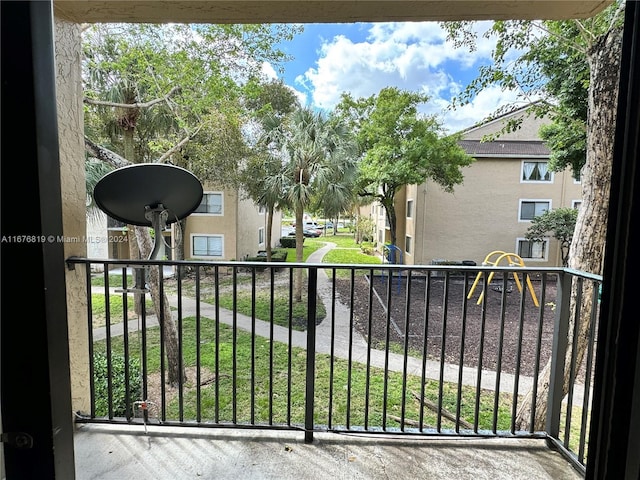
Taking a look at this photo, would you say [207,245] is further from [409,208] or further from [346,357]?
[409,208]

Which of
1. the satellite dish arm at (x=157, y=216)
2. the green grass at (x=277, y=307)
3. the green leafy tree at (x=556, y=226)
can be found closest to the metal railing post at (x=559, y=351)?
the satellite dish arm at (x=157, y=216)

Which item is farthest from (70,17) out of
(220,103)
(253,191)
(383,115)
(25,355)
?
(383,115)

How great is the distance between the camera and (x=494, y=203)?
11.4m

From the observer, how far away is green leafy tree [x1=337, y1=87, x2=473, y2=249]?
361 inches

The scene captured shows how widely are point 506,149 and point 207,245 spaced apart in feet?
35.1

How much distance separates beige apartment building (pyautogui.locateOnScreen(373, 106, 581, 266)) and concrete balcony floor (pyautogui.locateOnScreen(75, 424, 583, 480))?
34.6 feet

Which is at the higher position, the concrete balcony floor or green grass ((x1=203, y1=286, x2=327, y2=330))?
the concrete balcony floor

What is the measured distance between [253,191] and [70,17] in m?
6.62

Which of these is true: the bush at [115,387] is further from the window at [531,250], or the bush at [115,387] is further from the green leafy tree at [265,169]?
the window at [531,250]

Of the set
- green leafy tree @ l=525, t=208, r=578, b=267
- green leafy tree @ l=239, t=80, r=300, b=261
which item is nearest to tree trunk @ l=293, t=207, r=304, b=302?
green leafy tree @ l=239, t=80, r=300, b=261

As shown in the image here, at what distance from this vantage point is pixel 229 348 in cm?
582

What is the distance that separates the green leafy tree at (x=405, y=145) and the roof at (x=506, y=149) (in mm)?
1920

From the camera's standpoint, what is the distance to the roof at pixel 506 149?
10992mm

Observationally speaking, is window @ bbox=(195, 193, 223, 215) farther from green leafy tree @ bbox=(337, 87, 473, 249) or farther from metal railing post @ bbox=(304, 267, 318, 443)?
metal railing post @ bbox=(304, 267, 318, 443)
